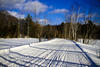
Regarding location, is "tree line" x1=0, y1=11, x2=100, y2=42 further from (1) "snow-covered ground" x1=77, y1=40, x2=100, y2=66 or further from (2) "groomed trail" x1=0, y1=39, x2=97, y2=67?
(2) "groomed trail" x1=0, y1=39, x2=97, y2=67

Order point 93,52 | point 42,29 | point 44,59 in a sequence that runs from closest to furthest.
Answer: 1. point 44,59
2. point 93,52
3. point 42,29

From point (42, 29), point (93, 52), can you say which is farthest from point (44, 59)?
point (42, 29)

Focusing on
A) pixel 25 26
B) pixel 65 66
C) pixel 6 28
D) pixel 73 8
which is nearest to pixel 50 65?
pixel 65 66

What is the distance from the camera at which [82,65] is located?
336cm

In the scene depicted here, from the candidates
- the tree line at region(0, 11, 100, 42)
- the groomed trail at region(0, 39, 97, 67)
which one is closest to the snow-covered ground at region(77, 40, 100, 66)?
the groomed trail at region(0, 39, 97, 67)

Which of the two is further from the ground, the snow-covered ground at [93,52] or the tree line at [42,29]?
the tree line at [42,29]

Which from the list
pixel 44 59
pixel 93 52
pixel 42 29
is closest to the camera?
pixel 44 59

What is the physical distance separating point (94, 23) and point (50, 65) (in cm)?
1806

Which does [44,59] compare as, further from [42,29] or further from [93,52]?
[42,29]

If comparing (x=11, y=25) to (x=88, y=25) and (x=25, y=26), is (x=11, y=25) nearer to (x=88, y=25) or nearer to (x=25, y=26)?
(x=25, y=26)

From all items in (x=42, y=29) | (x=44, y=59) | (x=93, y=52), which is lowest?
(x=93, y=52)

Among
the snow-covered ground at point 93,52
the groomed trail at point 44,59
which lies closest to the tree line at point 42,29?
the snow-covered ground at point 93,52

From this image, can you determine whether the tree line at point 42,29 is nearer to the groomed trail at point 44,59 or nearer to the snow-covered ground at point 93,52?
the snow-covered ground at point 93,52

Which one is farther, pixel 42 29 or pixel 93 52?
pixel 42 29
